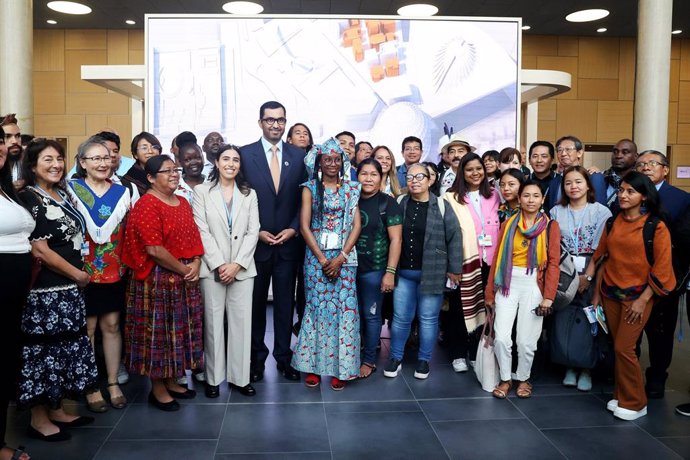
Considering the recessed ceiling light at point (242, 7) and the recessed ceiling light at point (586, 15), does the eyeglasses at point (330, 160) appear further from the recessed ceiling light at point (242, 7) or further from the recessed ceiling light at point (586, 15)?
the recessed ceiling light at point (586, 15)

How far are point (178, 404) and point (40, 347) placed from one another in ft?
2.96

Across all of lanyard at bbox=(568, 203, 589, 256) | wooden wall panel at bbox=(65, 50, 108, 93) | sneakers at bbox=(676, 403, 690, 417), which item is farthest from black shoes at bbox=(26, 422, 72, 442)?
A: wooden wall panel at bbox=(65, 50, 108, 93)

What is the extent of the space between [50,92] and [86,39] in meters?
1.24

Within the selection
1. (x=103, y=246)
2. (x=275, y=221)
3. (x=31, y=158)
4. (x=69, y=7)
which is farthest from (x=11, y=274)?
(x=69, y=7)

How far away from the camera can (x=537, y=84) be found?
273 inches

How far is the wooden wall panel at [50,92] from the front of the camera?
10.8 metres

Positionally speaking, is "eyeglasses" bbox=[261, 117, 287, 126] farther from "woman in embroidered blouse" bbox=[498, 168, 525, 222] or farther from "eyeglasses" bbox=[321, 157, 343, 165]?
"woman in embroidered blouse" bbox=[498, 168, 525, 222]

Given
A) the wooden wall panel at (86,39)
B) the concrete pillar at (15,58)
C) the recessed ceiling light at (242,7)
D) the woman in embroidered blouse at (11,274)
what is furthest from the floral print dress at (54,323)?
the wooden wall panel at (86,39)

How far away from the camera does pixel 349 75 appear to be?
239 inches

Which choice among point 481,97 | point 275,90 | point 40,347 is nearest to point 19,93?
point 275,90

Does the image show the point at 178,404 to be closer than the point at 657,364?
Yes

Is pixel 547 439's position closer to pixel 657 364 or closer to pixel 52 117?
pixel 657 364

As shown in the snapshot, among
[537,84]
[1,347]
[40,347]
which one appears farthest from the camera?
[537,84]

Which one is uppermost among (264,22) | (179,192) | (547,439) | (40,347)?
(264,22)
